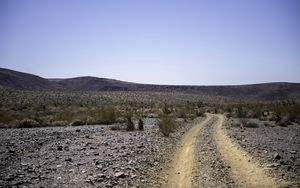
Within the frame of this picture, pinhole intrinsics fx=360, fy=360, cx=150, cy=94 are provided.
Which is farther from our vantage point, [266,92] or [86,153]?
[266,92]

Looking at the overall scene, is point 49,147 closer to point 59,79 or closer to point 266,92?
point 266,92

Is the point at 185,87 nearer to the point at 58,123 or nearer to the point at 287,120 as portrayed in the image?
the point at 287,120

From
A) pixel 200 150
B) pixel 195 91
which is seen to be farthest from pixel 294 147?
pixel 195 91

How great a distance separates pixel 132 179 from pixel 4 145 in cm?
944

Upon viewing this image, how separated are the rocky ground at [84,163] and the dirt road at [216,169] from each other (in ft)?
2.05

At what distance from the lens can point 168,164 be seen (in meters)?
12.6

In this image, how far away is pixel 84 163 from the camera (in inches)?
479

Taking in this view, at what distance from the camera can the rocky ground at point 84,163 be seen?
32.1ft

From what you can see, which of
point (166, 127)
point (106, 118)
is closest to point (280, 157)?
point (166, 127)

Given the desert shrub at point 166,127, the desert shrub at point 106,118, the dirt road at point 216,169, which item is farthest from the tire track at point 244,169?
the desert shrub at point 106,118

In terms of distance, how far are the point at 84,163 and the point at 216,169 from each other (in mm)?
4401

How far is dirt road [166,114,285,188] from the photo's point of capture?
31.2 ft

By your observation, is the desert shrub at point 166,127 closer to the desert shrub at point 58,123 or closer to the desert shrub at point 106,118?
the desert shrub at point 106,118

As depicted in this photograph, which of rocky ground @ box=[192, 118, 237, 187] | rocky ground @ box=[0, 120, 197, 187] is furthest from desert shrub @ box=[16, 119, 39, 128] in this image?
rocky ground @ box=[192, 118, 237, 187]
